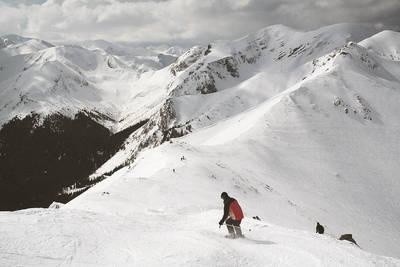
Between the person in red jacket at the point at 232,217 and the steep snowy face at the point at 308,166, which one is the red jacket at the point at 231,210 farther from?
the steep snowy face at the point at 308,166

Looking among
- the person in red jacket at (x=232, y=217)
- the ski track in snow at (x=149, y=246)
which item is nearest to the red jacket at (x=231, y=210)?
the person in red jacket at (x=232, y=217)

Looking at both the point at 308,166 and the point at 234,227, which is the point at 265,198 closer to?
the point at 234,227

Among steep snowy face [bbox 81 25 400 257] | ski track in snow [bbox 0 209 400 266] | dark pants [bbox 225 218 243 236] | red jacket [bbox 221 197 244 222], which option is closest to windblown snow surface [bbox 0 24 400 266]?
ski track in snow [bbox 0 209 400 266]

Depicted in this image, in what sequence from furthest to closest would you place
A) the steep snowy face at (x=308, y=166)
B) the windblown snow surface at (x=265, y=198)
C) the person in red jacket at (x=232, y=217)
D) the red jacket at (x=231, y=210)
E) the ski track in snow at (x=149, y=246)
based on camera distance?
the steep snowy face at (x=308, y=166), the red jacket at (x=231, y=210), the person in red jacket at (x=232, y=217), the windblown snow surface at (x=265, y=198), the ski track in snow at (x=149, y=246)

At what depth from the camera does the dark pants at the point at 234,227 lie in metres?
19.1

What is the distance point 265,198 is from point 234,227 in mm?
29955

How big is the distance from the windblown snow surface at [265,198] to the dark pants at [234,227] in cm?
56

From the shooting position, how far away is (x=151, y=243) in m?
17.3

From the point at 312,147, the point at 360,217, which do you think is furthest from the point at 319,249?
the point at 312,147

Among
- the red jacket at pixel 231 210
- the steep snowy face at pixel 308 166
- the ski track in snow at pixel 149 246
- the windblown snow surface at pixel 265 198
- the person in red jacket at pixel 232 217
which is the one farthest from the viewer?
the steep snowy face at pixel 308 166

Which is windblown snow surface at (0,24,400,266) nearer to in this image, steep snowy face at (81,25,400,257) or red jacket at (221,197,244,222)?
steep snowy face at (81,25,400,257)

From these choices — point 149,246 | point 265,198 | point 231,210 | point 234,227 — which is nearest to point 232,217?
point 231,210

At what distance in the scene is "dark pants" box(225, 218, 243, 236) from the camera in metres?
19.1

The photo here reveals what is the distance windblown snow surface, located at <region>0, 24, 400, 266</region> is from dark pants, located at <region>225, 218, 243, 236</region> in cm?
56
